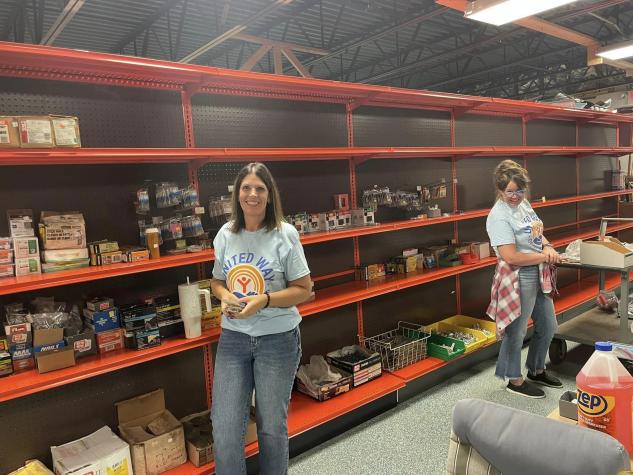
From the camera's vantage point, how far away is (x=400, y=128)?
14.0 feet

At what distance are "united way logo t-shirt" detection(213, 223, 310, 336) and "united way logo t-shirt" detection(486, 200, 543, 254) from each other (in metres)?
1.64

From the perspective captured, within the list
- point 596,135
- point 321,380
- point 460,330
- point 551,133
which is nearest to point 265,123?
point 321,380

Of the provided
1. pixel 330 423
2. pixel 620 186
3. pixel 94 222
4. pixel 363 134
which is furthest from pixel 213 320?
pixel 620 186

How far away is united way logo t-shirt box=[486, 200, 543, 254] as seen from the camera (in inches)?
128

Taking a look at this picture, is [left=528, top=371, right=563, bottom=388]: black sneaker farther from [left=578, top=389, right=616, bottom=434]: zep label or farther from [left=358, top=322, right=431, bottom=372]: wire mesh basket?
[left=578, top=389, right=616, bottom=434]: zep label

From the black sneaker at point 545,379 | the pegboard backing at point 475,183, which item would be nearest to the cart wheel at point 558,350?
the black sneaker at point 545,379

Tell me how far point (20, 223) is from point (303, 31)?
572 centimetres

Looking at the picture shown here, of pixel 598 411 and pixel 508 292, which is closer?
pixel 598 411

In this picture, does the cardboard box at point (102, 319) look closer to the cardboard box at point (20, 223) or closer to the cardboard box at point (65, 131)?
the cardboard box at point (20, 223)

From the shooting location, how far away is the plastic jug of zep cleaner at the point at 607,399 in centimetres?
125

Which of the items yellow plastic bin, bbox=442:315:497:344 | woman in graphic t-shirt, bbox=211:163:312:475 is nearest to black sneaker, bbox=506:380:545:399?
yellow plastic bin, bbox=442:315:497:344

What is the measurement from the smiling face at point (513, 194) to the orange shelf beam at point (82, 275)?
207 cm

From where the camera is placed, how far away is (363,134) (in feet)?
13.1

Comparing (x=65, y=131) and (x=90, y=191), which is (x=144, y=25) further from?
(x=65, y=131)
